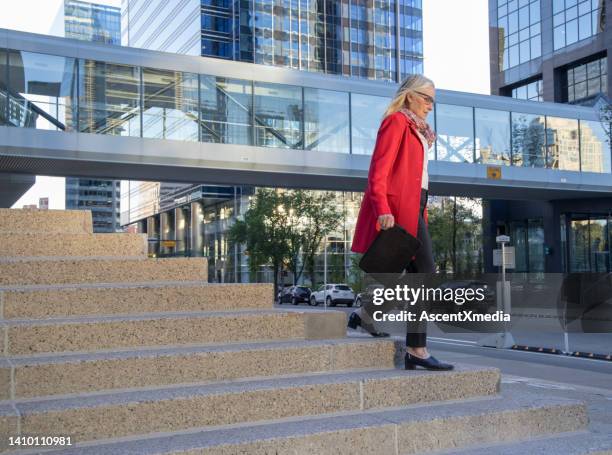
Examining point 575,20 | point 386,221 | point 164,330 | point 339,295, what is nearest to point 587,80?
point 575,20

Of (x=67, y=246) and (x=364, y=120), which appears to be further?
(x=364, y=120)

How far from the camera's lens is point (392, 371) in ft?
14.4

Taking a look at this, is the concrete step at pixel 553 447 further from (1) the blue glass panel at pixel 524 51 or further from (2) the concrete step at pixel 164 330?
(1) the blue glass panel at pixel 524 51

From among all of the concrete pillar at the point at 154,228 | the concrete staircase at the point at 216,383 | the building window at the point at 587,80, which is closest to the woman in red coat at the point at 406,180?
the concrete staircase at the point at 216,383

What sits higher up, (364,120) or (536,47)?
(536,47)

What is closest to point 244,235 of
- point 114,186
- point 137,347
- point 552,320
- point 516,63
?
point 516,63

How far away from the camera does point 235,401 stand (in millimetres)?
3629

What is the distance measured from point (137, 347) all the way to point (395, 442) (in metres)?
1.75

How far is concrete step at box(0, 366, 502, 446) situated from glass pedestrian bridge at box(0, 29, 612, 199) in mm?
17756

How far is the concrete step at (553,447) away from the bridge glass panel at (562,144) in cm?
2739

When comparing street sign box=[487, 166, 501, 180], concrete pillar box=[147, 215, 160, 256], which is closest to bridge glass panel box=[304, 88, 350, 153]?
street sign box=[487, 166, 501, 180]

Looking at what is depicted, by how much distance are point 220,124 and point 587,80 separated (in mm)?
32582

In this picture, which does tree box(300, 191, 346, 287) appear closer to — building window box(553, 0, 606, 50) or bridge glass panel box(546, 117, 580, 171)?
building window box(553, 0, 606, 50)

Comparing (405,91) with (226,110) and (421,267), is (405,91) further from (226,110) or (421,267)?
(226,110)
